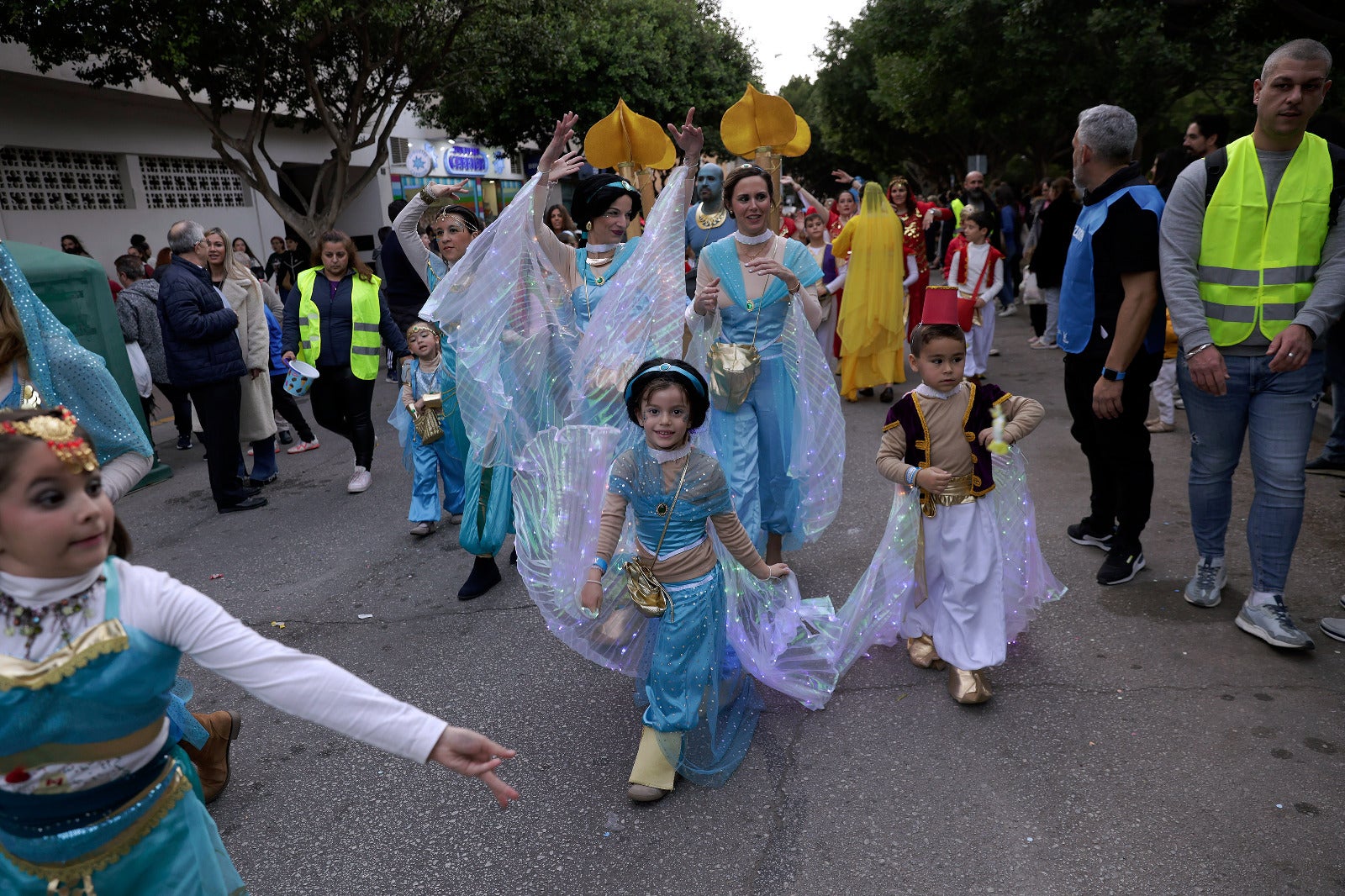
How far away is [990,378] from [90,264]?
7950 millimetres

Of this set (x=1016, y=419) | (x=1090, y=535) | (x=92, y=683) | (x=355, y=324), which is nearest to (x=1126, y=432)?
(x=1090, y=535)

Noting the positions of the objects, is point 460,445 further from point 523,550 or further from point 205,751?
point 205,751

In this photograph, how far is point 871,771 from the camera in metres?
3.02

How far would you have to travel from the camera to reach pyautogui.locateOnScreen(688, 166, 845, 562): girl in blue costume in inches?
163

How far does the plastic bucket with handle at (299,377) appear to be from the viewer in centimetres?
598

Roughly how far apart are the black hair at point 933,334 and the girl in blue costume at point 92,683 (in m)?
2.31

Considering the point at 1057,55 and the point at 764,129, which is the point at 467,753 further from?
the point at 1057,55

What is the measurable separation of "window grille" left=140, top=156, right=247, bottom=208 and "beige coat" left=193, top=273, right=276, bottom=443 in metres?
12.5

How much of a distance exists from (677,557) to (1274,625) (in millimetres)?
2462

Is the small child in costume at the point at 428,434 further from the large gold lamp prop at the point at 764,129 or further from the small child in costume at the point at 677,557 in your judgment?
the small child in costume at the point at 677,557

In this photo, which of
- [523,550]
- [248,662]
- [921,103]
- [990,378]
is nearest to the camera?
[248,662]

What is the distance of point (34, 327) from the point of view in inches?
105

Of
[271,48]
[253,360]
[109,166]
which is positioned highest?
[271,48]

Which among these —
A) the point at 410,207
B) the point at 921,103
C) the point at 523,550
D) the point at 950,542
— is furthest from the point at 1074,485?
the point at 921,103
